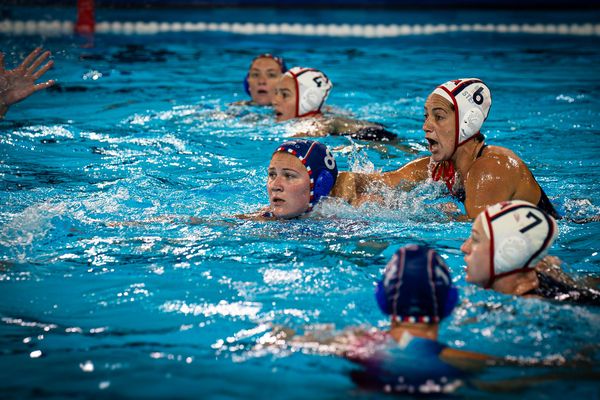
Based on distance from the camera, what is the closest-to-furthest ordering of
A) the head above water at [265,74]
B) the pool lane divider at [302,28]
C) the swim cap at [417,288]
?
the swim cap at [417,288]
the head above water at [265,74]
the pool lane divider at [302,28]

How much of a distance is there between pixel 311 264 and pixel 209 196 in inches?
66.0

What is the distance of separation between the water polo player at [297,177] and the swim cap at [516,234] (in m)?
1.59

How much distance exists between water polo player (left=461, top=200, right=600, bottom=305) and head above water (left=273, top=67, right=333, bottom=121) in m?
4.25

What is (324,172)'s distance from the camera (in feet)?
16.0

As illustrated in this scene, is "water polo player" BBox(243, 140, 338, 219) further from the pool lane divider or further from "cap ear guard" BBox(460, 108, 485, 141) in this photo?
the pool lane divider

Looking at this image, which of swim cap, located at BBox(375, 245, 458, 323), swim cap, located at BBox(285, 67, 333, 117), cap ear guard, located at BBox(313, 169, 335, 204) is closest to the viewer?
swim cap, located at BBox(375, 245, 458, 323)

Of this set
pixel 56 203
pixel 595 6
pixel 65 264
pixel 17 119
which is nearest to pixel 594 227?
pixel 65 264

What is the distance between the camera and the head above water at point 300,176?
4.79m

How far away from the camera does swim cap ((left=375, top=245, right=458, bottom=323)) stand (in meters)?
2.92

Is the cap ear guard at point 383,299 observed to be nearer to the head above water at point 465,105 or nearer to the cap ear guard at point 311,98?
the head above water at point 465,105

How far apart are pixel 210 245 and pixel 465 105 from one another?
68.9 inches

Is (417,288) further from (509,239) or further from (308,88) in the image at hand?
(308,88)

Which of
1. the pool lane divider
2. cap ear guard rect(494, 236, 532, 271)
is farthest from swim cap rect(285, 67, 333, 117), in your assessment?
the pool lane divider

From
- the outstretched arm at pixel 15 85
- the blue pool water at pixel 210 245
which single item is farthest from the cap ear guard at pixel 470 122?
the outstretched arm at pixel 15 85
